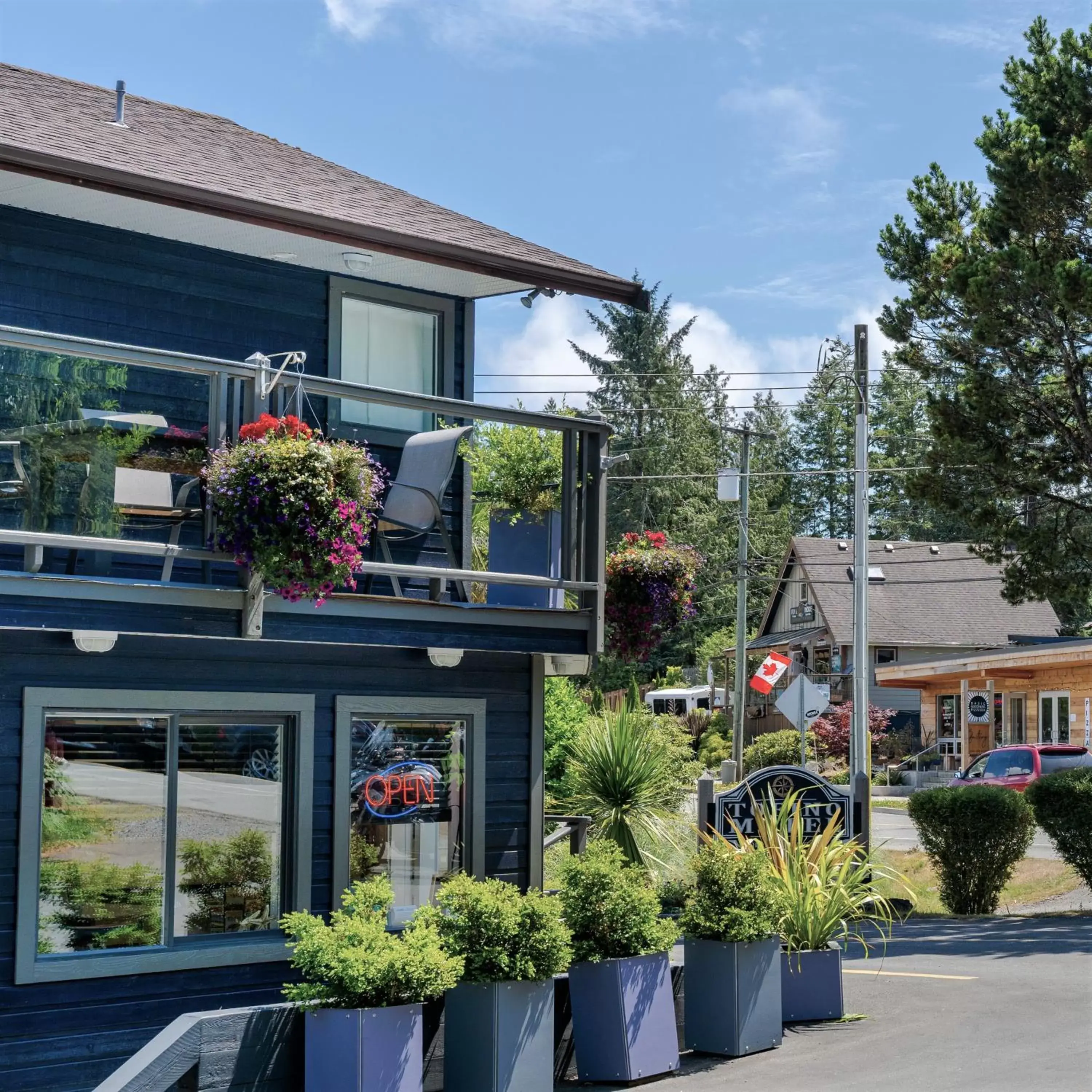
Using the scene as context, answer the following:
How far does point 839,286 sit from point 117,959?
67.5 metres

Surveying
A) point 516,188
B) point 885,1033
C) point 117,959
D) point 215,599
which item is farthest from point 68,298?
point 516,188

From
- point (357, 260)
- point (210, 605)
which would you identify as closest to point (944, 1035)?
point (210, 605)

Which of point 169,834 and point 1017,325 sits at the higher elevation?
point 1017,325

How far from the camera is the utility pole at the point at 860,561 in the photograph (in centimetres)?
2211

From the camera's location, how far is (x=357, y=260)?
1067cm

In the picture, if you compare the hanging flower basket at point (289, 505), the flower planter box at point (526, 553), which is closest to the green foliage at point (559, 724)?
the flower planter box at point (526, 553)

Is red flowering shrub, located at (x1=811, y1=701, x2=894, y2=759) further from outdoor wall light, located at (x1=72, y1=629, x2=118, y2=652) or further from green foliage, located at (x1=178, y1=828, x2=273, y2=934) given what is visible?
outdoor wall light, located at (x1=72, y1=629, x2=118, y2=652)

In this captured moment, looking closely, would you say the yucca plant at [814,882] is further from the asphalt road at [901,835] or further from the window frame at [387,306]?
the asphalt road at [901,835]

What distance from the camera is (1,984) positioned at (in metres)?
8.54

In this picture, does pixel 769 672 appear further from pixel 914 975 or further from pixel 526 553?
pixel 526 553

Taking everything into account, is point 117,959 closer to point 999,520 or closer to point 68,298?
point 68,298

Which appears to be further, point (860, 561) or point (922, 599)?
point (922, 599)

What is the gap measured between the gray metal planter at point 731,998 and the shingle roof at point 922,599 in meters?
41.5

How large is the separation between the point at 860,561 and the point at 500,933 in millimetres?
16020
